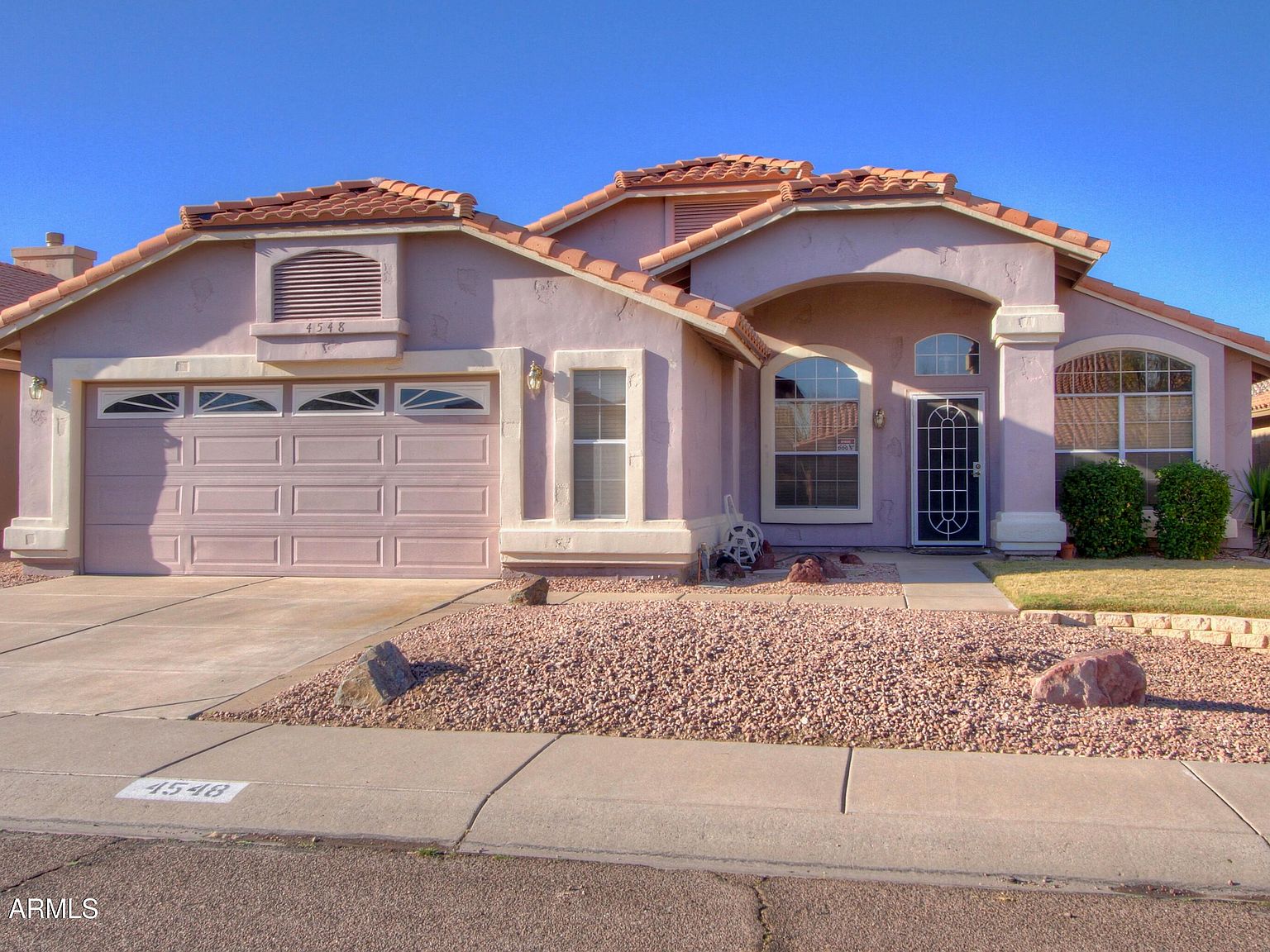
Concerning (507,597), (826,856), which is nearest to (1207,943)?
(826,856)

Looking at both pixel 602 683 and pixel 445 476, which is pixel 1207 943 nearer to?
pixel 602 683

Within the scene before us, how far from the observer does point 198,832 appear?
4789mm

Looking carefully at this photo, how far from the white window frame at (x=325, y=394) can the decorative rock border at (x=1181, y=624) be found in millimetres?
7060

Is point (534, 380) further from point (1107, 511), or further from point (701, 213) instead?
point (1107, 511)

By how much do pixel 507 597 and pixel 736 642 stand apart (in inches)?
145

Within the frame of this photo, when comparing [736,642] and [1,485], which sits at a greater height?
[1,485]

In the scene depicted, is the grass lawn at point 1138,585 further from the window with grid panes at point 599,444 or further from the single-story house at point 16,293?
the single-story house at point 16,293

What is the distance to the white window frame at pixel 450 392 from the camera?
1159cm

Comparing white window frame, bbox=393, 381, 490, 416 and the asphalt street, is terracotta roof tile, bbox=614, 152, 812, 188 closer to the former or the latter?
white window frame, bbox=393, 381, 490, 416

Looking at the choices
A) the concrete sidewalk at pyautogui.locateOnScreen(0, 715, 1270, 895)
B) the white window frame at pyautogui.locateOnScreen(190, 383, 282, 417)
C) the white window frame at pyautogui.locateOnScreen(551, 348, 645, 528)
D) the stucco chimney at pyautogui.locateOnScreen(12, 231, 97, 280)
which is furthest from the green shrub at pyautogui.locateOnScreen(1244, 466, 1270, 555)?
the stucco chimney at pyautogui.locateOnScreen(12, 231, 97, 280)

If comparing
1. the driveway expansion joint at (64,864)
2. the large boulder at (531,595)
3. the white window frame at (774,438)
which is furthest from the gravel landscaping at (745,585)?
the driveway expansion joint at (64,864)

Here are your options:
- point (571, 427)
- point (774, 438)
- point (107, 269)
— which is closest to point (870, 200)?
point (774, 438)

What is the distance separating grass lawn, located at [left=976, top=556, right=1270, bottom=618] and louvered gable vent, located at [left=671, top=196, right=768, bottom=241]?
6395mm

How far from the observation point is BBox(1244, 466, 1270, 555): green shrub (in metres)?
13.9
